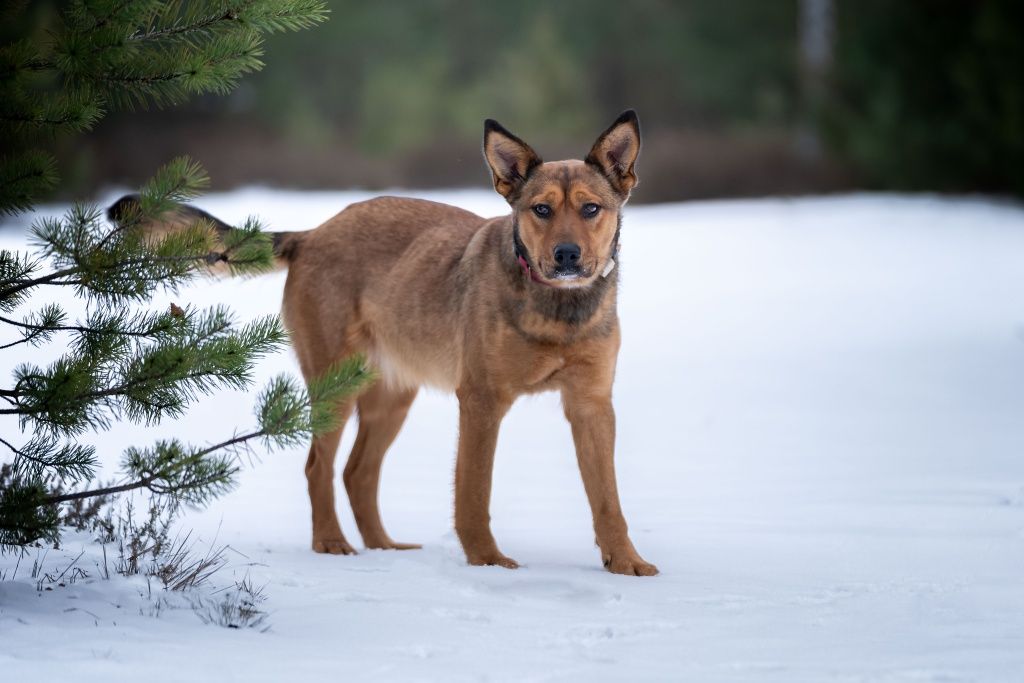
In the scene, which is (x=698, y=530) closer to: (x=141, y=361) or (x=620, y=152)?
(x=620, y=152)

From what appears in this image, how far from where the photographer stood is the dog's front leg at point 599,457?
17.9 ft

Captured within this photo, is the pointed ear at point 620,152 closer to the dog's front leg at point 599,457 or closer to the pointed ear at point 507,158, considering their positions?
the pointed ear at point 507,158

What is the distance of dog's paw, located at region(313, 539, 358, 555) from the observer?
598cm

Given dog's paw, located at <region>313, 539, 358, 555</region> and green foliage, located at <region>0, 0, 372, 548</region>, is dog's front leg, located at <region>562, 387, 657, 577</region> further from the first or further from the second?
green foliage, located at <region>0, 0, 372, 548</region>

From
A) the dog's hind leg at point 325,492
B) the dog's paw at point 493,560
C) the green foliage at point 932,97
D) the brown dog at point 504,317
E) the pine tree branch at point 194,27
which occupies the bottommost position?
the dog's paw at point 493,560

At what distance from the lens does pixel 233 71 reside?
441 centimetres

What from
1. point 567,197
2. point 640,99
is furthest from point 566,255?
point 640,99

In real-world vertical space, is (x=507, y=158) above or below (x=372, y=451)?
above

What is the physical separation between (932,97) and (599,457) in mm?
18384

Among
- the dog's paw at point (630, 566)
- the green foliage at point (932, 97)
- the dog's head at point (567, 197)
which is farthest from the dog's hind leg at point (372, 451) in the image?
the green foliage at point (932, 97)

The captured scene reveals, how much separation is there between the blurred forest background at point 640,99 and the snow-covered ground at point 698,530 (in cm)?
390

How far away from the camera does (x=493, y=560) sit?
541 centimetres

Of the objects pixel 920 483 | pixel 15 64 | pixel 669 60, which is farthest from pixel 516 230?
pixel 669 60

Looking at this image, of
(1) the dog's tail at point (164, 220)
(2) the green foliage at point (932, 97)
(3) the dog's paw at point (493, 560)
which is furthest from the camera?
(2) the green foliage at point (932, 97)
